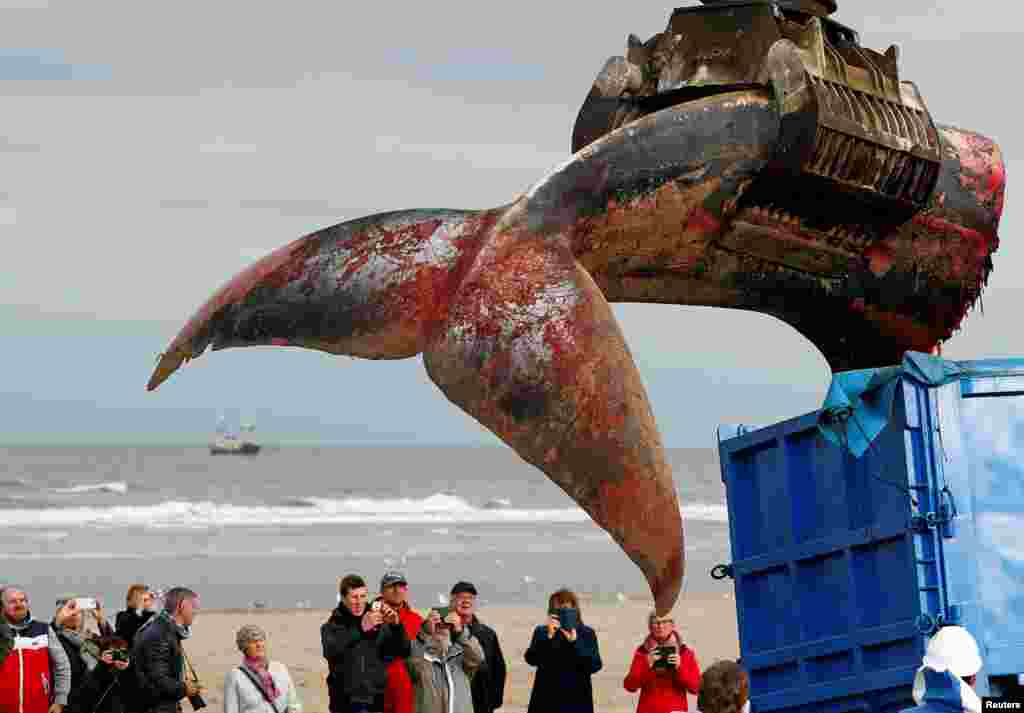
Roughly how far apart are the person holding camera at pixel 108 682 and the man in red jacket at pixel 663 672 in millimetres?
3234

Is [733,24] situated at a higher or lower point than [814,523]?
higher

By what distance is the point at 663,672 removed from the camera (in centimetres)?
1243

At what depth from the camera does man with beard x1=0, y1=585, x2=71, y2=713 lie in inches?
525

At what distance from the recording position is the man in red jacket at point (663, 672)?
12383 millimetres

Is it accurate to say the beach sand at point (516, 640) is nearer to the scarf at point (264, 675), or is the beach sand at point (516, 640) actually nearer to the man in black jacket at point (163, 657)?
the scarf at point (264, 675)

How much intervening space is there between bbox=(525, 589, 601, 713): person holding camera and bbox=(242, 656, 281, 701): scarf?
1.76m

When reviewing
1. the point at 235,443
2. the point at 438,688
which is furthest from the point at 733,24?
the point at 235,443

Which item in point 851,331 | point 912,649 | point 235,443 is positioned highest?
point 235,443

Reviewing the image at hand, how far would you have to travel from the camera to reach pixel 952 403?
29.4 ft

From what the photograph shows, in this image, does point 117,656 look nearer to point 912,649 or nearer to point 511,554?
point 912,649

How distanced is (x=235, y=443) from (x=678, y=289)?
111 meters

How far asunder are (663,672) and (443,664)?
4.62 ft

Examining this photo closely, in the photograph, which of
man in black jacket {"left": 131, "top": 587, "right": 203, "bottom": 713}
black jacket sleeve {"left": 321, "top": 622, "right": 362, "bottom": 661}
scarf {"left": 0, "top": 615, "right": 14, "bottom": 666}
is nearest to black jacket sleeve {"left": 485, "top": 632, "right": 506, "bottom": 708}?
black jacket sleeve {"left": 321, "top": 622, "right": 362, "bottom": 661}

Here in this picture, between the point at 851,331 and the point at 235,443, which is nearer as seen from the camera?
the point at 851,331
